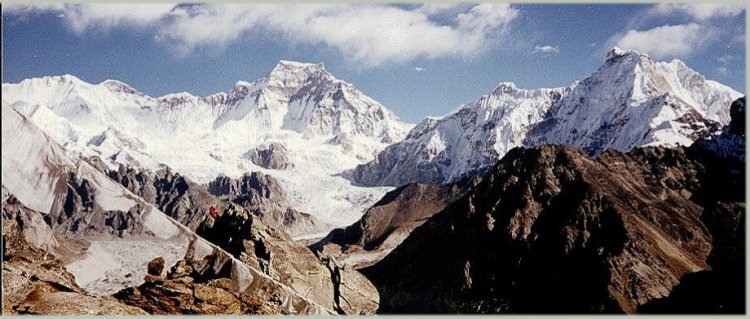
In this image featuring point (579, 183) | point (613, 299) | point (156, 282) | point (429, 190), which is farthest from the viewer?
point (429, 190)

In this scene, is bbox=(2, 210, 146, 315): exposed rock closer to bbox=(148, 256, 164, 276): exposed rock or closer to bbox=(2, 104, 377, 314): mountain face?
bbox=(2, 104, 377, 314): mountain face

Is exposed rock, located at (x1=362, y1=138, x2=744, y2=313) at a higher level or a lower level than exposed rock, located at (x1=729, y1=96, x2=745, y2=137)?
lower

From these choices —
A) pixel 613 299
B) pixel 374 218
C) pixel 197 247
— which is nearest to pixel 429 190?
pixel 374 218

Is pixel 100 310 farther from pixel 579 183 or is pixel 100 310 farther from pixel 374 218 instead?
pixel 374 218

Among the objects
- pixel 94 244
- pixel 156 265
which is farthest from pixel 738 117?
pixel 94 244

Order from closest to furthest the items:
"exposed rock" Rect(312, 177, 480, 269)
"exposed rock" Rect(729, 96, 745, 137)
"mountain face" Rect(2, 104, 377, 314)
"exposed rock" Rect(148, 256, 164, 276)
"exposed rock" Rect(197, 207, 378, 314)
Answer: "mountain face" Rect(2, 104, 377, 314), "exposed rock" Rect(148, 256, 164, 276), "exposed rock" Rect(197, 207, 378, 314), "exposed rock" Rect(729, 96, 745, 137), "exposed rock" Rect(312, 177, 480, 269)

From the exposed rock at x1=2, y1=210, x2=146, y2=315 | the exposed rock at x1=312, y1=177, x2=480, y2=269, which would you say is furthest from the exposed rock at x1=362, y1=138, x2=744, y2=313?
the exposed rock at x1=2, y1=210, x2=146, y2=315

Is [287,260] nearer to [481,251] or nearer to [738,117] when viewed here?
[738,117]
